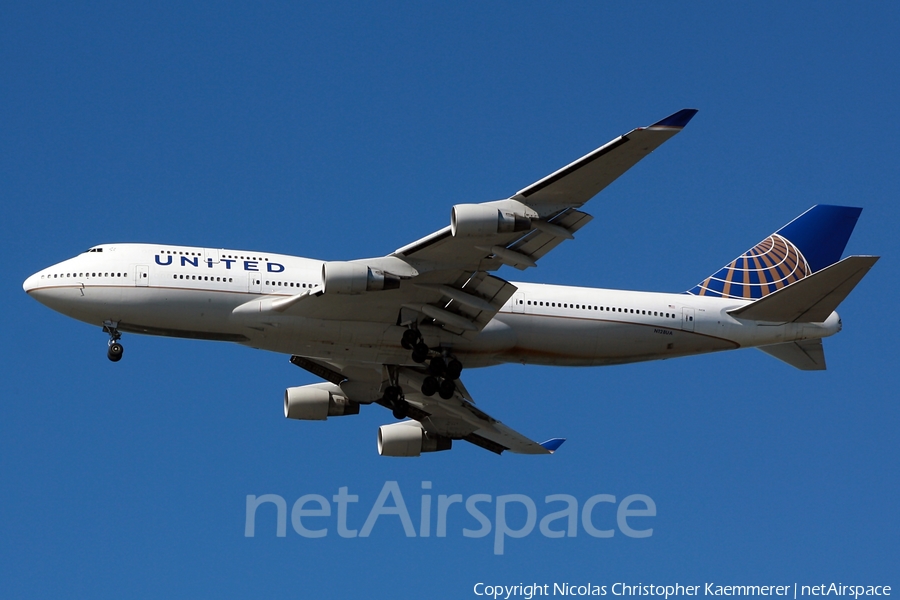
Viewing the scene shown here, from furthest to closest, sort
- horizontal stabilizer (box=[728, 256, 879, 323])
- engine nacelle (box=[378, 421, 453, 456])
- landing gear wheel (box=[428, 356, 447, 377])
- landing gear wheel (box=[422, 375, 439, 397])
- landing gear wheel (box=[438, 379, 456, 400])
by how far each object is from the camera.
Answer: engine nacelle (box=[378, 421, 453, 456]), landing gear wheel (box=[438, 379, 456, 400]), landing gear wheel (box=[422, 375, 439, 397]), landing gear wheel (box=[428, 356, 447, 377]), horizontal stabilizer (box=[728, 256, 879, 323])

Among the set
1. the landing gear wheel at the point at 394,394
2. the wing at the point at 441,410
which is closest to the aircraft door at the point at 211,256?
the wing at the point at 441,410

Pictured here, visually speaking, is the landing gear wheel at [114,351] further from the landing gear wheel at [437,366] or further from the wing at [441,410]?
the landing gear wheel at [437,366]

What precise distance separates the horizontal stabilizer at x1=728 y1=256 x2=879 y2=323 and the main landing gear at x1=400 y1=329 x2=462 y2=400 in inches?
386

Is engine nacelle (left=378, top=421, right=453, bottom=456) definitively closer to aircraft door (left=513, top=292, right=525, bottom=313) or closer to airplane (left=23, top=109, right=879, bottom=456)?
airplane (left=23, top=109, right=879, bottom=456)

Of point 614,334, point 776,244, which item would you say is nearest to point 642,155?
point 614,334

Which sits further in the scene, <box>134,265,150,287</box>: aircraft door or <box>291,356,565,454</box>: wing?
<box>291,356,565,454</box>: wing

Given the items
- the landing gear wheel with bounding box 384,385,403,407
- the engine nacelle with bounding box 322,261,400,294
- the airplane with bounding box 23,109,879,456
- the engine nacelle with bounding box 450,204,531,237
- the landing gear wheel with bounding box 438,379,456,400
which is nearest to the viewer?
the engine nacelle with bounding box 450,204,531,237

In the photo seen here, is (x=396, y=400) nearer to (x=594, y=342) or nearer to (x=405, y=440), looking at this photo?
(x=405, y=440)

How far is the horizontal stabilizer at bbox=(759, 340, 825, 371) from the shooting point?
4100cm

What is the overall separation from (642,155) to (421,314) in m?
9.25

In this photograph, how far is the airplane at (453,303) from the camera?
108ft

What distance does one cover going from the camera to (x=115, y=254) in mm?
36594

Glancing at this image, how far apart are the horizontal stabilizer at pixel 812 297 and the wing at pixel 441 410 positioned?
375 inches

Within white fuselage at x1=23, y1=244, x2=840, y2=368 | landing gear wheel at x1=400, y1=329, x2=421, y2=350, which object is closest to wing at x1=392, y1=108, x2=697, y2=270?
landing gear wheel at x1=400, y1=329, x2=421, y2=350
